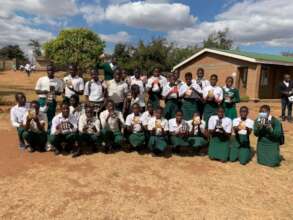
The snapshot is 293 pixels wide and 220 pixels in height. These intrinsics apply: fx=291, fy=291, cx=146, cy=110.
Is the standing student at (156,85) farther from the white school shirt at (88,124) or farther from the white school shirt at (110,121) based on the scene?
the white school shirt at (88,124)

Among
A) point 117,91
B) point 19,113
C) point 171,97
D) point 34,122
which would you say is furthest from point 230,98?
point 19,113

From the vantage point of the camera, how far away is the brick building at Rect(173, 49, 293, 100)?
58.6ft

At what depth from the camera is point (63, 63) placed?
34.0 m

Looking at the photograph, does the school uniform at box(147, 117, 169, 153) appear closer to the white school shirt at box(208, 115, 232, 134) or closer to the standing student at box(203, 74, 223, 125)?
the white school shirt at box(208, 115, 232, 134)

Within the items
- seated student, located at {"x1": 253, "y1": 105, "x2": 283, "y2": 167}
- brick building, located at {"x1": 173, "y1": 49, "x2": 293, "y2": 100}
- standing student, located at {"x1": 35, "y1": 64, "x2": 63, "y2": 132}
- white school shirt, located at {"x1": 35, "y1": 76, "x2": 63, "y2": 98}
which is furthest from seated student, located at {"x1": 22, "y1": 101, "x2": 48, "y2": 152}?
brick building, located at {"x1": 173, "y1": 49, "x2": 293, "y2": 100}

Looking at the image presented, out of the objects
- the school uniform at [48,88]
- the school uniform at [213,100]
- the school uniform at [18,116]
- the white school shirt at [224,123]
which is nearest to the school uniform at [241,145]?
the white school shirt at [224,123]

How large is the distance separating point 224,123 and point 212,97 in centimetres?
67

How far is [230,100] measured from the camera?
20.9ft

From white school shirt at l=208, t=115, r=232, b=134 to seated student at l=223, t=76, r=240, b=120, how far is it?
1.66ft

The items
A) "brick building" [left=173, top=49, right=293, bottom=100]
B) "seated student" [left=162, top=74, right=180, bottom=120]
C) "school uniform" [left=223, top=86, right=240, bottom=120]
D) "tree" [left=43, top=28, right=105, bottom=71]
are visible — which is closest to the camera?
"school uniform" [left=223, top=86, right=240, bottom=120]

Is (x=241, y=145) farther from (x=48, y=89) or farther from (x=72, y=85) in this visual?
(x=48, y=89)

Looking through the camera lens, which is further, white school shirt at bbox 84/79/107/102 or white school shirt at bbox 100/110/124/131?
white school shirt at bbox 84/79/107/102

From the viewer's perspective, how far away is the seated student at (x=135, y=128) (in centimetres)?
603

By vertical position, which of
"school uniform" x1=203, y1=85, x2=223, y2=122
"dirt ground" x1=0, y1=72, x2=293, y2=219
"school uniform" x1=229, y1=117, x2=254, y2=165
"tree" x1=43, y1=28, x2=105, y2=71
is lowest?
"dirt ground" x1=0, y1=72, x2=293, y2=219
